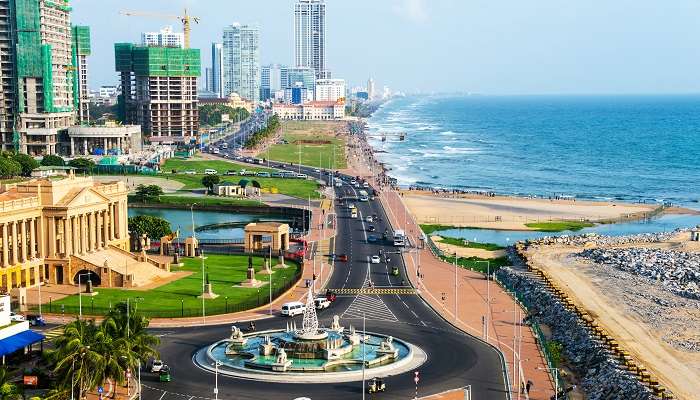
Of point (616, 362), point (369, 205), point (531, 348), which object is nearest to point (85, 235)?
point (531, 348)

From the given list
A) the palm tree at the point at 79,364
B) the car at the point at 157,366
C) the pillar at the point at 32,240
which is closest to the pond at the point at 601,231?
the pillar at the point at 32,240

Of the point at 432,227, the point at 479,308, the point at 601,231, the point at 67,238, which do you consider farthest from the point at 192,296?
the point at 601,231

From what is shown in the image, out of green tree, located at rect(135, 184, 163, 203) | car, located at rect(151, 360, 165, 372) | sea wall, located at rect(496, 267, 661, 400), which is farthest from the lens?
green tree, located at rect(135, 184, 163, 203)

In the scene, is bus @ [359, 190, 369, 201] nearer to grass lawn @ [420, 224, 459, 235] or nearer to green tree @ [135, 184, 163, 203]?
grass lawn @ [420, 224, 459, 235]

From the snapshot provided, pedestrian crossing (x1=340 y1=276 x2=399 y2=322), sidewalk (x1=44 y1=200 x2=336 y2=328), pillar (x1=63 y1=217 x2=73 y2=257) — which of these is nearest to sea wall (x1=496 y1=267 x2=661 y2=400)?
pedestrian crossing (x1=340 y1=276 x2=399 y2=322)

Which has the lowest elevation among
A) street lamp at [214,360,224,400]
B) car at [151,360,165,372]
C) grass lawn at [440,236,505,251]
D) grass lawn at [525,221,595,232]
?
grass lawn at [525,221,595,232]

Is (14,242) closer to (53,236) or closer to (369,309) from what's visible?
(53,236)

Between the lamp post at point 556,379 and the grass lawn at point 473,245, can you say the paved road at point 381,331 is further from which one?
the grass lawn at point 473,245
